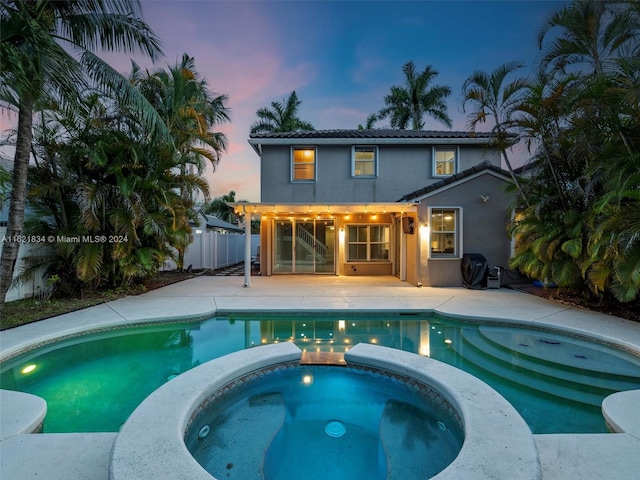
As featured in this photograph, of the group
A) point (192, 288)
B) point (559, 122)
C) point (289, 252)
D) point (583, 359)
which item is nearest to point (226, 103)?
point (289, 252)

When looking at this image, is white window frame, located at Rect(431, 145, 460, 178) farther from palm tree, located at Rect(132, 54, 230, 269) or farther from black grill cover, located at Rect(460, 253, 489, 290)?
palm tree, located at Rect(132, 54, 230, 269)

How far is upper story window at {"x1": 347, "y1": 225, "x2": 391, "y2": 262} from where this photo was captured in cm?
1409

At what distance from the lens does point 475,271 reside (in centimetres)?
1050

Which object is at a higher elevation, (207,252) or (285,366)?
(207,252)

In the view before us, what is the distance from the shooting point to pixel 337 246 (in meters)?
14.2

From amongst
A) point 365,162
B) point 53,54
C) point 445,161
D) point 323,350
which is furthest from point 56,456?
point 445,161

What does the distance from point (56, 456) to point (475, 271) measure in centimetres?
1107

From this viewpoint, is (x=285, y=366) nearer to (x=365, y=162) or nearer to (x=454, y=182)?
(x=454, y=182)

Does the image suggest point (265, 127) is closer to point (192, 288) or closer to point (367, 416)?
point (192, 288)

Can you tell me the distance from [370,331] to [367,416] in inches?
114

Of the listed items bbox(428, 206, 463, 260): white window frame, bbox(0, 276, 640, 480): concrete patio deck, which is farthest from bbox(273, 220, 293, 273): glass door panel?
bbox(428, 206, 463, 260): white window frame

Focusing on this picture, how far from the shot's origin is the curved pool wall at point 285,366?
2.32 meters

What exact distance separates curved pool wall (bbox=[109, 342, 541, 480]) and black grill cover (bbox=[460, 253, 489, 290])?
7.05 metres

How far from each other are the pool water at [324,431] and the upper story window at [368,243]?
31.6ft
